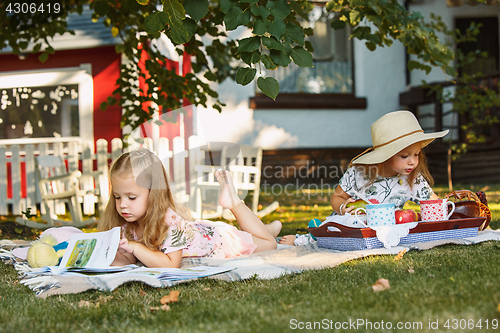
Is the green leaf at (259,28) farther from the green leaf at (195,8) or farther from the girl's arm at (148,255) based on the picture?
the girl's arm at (148,255)

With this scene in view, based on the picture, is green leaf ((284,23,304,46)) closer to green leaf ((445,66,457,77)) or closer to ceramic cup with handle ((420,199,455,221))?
ceramic cup with handle ((420,199,455,221))

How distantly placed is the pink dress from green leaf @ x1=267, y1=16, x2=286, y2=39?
115cm

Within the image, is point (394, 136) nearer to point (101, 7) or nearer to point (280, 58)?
point (280, 58)

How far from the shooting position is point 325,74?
9.68 m

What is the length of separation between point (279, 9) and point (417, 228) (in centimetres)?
155

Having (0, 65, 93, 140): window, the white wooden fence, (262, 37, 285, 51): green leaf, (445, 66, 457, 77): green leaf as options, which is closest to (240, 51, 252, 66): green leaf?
(262, 37, 285, 51): green leaf

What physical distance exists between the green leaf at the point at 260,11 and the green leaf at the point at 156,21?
1.51ft

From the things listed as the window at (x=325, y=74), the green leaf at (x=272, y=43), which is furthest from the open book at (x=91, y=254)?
the window at (x=325, y=74)

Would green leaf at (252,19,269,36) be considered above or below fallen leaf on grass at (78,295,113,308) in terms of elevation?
above

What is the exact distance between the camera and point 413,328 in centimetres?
142

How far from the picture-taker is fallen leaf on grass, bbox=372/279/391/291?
1.88 metres

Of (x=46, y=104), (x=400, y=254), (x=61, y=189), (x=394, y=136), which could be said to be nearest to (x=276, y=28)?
(x=394, y=136)

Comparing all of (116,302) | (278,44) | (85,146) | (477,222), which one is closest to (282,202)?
(85,146)

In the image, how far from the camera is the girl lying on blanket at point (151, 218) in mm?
2461
